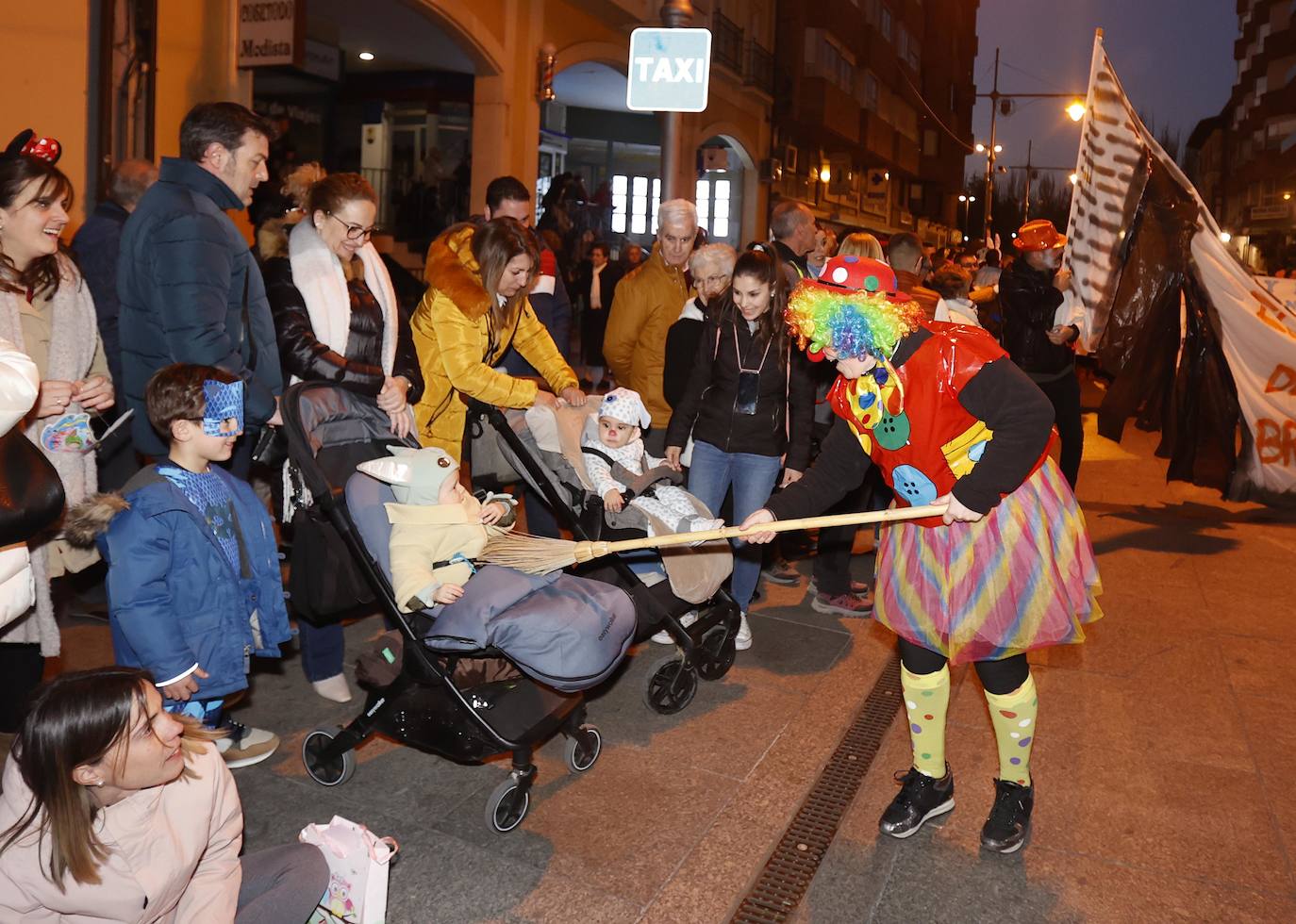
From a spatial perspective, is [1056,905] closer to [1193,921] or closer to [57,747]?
[1193,921]

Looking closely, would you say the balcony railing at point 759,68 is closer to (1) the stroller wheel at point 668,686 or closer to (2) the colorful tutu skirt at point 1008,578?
(1) the stroller wheel at point 668,686

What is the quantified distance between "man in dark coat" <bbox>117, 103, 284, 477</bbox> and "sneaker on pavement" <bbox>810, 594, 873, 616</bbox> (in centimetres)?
312

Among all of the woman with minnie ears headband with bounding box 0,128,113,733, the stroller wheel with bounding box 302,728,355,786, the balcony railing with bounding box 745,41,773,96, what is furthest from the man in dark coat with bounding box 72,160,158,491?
the balcony railing with bounding box 745,41,773,96

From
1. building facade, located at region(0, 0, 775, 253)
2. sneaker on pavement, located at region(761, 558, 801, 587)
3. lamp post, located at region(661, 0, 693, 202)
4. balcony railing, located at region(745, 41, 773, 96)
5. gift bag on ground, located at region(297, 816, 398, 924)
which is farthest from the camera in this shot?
balcony railing, located at region(745, 41, 773, 96)

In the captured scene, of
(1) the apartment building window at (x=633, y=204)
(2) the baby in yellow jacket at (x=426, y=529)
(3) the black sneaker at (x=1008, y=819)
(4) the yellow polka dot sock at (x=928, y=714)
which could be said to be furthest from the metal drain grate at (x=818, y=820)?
(1) the apartment building window at (x=633, y=204)

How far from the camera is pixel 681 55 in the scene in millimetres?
9859

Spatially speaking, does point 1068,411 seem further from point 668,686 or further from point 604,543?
point 604,543

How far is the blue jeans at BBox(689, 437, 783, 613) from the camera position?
5.33 m

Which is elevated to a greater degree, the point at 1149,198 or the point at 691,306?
the point at 1149,198

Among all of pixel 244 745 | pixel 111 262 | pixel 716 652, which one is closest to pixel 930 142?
pixel 111 262

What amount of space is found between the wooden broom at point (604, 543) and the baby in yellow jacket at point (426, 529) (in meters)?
0.12

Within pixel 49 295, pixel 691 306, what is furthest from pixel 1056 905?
pixel 49 295

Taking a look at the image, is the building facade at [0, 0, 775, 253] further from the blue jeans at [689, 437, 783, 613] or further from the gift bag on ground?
the gift bag on ground

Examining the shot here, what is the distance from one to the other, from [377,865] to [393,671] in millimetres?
1103
